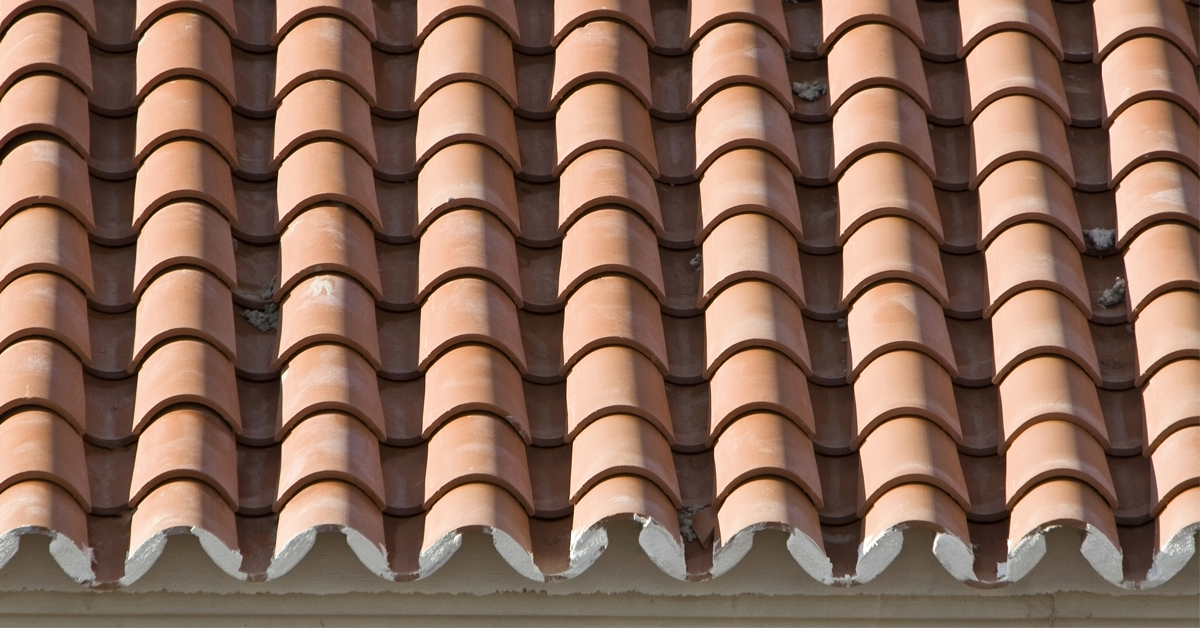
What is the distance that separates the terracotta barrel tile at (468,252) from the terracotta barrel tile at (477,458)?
424 millimetres

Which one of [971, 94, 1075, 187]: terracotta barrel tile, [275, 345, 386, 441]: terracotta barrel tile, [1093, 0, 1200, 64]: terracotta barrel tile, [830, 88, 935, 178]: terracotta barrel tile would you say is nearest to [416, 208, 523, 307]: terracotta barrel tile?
[275, 345, 386, 441]: terracotta barrel tile

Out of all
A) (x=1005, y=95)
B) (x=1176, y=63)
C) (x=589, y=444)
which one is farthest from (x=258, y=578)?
(x=1176, y=63)

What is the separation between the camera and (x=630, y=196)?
423cm

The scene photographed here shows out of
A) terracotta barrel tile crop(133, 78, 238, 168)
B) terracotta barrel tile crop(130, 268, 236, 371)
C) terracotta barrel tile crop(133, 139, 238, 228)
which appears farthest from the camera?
terracotta barrel tile crop(133, 78, 238, 168)

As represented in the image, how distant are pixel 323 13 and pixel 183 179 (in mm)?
727

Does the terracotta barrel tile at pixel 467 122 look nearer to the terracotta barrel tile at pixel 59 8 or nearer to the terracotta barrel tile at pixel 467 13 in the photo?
the terracotta barrel tile at pixel 467 13

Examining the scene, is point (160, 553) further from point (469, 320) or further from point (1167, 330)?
point (1167, 330)

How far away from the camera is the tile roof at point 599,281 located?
12.2 ft

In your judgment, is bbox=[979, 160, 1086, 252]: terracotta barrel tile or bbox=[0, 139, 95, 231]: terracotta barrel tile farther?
bbox=[979, 160, 1086, 252]: terracotta barrel tile

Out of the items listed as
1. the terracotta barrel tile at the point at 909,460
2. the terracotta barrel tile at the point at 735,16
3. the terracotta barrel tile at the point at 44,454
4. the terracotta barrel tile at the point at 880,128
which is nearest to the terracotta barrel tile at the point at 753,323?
the terracotta barrel tile at the point at 909,460

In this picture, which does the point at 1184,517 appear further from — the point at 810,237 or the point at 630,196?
the point at 630,196

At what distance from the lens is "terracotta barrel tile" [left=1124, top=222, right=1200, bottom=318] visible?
4.08 m

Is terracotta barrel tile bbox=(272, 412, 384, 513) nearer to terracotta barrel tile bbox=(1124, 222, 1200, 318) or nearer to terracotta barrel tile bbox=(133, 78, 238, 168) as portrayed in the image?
terracotta barrel tile bbox=(133, 78, 238, 168)

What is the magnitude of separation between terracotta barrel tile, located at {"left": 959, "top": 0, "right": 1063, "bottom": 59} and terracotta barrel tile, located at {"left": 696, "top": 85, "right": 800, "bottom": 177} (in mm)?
667
